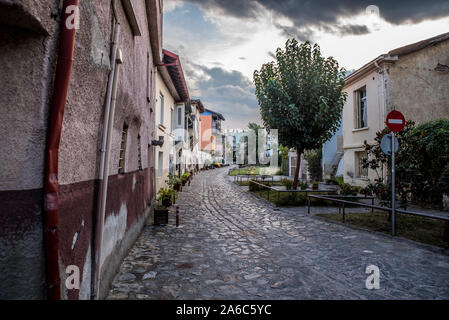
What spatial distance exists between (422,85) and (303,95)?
572 centimetres

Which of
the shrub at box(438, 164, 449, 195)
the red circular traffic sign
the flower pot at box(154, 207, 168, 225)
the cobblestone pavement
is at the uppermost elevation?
the red circular traffic sign

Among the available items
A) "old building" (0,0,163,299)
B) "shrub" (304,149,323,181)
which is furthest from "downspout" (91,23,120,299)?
"shrub" (304,149,323,181)

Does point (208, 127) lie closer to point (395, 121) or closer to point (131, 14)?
point (395, 121)

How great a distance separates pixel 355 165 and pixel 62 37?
16.2 m

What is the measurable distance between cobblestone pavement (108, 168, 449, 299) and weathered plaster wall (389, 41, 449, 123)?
872cm

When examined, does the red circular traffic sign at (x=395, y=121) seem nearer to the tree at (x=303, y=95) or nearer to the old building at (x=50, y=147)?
the tree at (x=303, y=95)

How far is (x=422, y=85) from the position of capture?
13141 millimetres

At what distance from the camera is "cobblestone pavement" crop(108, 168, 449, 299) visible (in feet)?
12.3

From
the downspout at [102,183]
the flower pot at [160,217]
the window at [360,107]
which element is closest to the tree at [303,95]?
the window at [360,107]

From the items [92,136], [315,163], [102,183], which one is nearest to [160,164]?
[102,183]

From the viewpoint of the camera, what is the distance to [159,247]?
18.8 feet

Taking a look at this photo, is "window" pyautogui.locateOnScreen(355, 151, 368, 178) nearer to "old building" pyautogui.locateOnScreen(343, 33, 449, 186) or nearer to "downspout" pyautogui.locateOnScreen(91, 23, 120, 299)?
"old building" pyautogui.locateOnScreen(343, 33, 449, 186)
